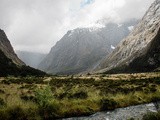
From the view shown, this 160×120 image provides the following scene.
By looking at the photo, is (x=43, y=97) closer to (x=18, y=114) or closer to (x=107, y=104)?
(x=18, y=114)

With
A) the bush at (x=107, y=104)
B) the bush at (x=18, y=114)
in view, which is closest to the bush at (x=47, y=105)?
the bush at (x=18, y=114)

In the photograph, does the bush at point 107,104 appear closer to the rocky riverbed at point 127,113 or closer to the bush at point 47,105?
the rocky riverbed at point 127,113

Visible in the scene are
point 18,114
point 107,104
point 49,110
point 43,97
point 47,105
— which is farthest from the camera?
point 107,104

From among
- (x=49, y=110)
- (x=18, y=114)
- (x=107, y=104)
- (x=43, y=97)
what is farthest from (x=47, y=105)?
(x=107, y=104)

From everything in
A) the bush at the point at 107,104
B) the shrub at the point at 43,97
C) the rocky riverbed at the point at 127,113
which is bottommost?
the rocky riverbed at the point at 127,113

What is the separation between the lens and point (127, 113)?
24.3 m

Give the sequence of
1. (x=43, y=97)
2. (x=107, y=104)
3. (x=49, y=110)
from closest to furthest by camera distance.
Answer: (x=49, y=110), (x=43, y=97), (x=107, y=104)

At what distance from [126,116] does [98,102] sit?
11.5 feet

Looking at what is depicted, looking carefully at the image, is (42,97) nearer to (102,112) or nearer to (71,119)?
(71,119)

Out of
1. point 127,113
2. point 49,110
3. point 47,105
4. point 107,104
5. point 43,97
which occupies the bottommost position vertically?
point 127,113

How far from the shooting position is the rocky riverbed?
23250 mm

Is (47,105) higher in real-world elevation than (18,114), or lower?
higher

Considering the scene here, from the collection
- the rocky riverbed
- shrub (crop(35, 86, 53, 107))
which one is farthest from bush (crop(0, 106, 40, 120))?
A: the rocky riverbed

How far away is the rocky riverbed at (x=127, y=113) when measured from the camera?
915 inches
